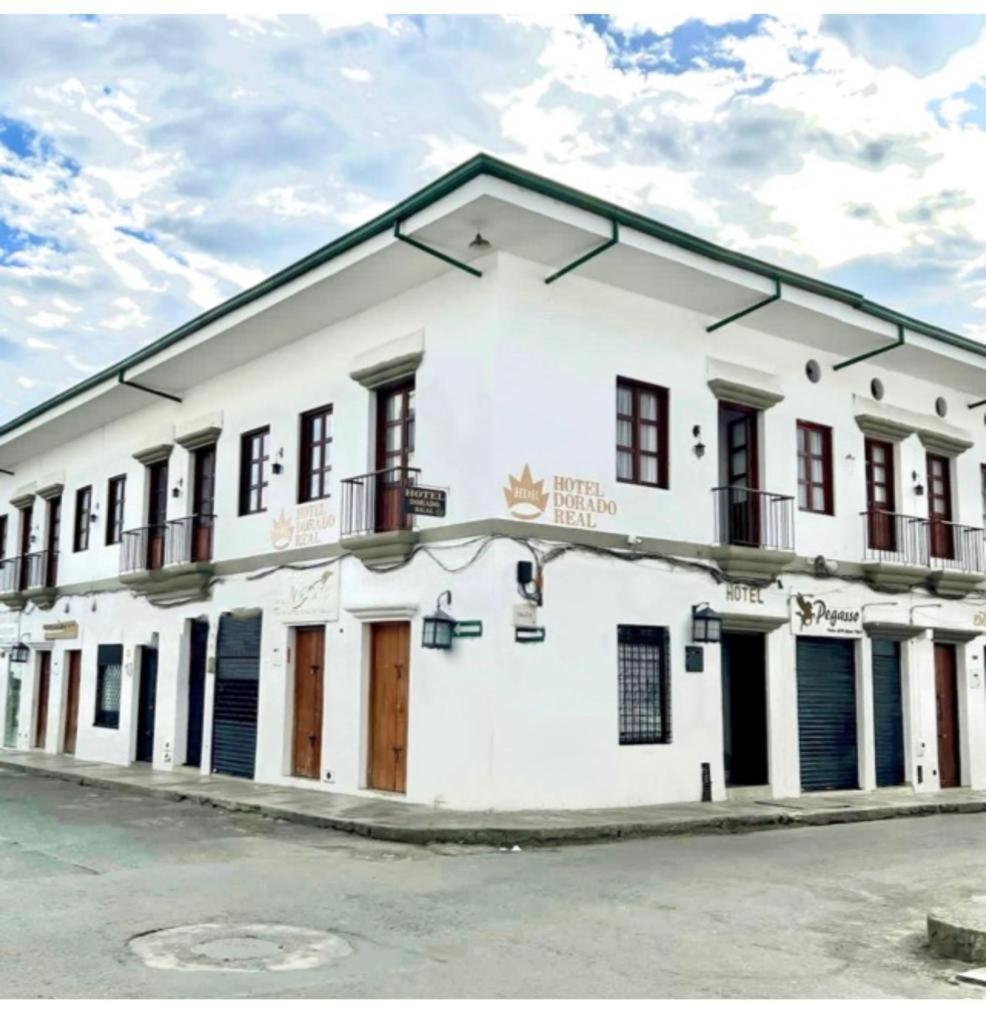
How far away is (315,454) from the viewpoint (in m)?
16.7

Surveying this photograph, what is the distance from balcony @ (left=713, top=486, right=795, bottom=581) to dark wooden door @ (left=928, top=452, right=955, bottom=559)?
154 inches

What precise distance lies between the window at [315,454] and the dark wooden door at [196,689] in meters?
3.71

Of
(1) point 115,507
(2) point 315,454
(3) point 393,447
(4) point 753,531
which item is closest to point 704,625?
(4) point 753,531

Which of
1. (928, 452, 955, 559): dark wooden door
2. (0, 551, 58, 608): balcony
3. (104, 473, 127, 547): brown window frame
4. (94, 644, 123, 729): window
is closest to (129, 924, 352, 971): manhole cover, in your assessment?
(928, 452, 955, 559): dark wooden door

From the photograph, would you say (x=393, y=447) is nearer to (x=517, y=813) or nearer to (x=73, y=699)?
(x=517, y=813)

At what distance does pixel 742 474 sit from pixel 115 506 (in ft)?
41.6

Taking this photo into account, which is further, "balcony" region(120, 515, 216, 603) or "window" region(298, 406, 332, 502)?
"balcony" region(120, 515, 216, 603)

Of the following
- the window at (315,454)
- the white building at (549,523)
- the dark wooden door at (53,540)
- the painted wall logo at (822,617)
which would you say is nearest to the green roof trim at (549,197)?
the white building at (549,523)

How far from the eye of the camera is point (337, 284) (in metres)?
15.0

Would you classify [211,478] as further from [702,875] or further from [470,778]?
[702,875]

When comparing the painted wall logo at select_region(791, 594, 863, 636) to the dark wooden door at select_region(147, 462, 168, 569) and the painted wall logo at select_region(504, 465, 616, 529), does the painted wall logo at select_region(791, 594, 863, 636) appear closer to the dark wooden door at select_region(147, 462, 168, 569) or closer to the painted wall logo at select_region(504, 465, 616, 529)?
the painted wall logo at select_region(504, 465, 616, 529)

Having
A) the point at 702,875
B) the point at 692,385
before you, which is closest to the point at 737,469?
the point at 692,385

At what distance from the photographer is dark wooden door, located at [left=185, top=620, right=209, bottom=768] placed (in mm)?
18859

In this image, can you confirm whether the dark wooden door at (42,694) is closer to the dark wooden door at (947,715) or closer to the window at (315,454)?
the window at (315,454)
